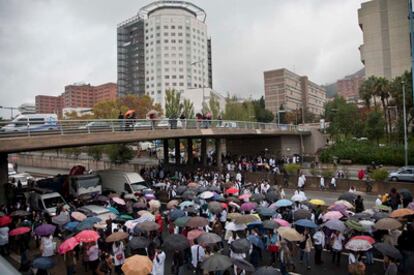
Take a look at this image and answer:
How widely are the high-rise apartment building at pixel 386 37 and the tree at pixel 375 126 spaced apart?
40559 mm

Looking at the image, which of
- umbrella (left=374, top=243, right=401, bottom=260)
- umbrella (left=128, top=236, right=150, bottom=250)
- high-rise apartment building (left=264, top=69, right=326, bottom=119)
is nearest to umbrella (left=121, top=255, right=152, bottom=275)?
umbrella (left=128, top=236, right=150, bottom=250)

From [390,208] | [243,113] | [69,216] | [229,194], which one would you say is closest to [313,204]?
[390,208]

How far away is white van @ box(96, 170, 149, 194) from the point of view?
22562 mm

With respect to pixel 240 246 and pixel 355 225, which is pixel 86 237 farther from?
pixel 355 225

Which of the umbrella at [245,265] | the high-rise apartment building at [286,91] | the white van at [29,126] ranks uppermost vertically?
the high-rise apartment building at [286,91]

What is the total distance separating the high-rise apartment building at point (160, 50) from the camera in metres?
119

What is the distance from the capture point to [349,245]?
31.1 feet

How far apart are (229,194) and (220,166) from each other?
14956 millimetres

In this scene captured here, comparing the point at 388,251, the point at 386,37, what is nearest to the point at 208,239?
the point at 388,251

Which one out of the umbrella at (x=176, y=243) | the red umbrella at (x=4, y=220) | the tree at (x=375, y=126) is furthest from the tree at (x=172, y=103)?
the umbrella at (x=176, y=243)

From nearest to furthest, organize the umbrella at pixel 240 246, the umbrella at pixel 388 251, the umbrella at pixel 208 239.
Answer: the umbrella at pixel 388 251, the umbrella at pixel 240 246, the umbrella at pixel 208 239

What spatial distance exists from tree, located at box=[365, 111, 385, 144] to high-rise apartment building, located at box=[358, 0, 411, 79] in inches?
1597

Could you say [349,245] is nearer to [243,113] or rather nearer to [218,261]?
[218,261]

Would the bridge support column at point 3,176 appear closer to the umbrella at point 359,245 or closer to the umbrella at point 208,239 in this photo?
the umbrella at point 208,239
